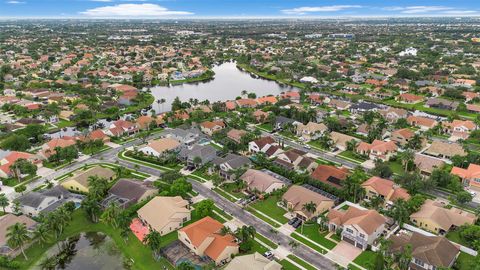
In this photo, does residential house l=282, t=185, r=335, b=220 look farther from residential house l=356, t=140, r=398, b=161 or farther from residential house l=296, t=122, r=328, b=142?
residential house l=296, t=122, r=328, b=142

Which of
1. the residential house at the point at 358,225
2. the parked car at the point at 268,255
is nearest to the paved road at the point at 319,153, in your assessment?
the residential house at the point at 358,225

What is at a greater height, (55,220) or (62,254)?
(55,220)

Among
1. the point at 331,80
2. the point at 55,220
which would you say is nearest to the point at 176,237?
the point at 55,220

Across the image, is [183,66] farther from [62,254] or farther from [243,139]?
[62,254]

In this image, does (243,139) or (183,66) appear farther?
(183,66)

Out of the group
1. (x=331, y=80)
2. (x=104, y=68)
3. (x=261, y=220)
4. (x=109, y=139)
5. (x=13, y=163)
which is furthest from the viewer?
(x=104, y=68)

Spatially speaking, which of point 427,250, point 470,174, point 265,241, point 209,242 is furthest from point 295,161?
point 427,250

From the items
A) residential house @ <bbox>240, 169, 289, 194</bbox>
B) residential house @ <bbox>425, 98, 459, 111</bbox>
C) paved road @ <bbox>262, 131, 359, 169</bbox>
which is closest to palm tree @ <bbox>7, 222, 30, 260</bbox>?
residential house @ <bbox>240, 169, 289, 194</bbox>
